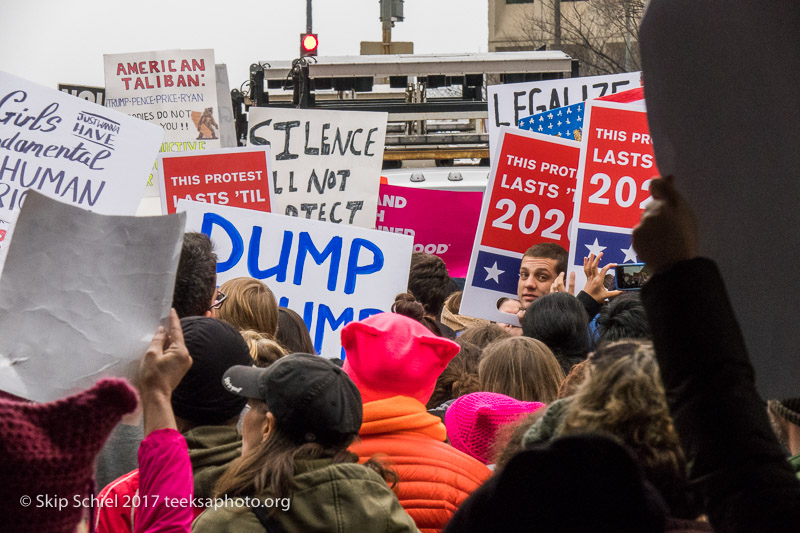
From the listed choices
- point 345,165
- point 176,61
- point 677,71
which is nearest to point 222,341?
point 677,71

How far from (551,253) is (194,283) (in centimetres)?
291

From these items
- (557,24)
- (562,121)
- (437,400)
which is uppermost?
(557,24)

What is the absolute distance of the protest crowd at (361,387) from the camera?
1.11 meters

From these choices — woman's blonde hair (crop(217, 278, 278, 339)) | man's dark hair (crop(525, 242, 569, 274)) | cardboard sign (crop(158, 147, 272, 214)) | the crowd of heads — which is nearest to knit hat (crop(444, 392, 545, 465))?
the crowd of heads

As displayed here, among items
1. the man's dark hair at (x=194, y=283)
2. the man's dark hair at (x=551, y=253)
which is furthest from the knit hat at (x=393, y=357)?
the man's dark hair at (x=551, y=253)

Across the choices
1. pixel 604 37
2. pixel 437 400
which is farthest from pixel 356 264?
pixel 604 37

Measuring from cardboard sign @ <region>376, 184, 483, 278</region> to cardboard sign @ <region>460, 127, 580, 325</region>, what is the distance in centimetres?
118

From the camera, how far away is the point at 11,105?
4.72 metres

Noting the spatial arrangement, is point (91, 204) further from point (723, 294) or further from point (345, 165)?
point (723, 294)

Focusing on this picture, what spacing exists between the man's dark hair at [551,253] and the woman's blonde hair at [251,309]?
2.21 m

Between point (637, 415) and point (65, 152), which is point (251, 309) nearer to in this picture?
point (65, 152)

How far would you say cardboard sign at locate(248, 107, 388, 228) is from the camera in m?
6.67

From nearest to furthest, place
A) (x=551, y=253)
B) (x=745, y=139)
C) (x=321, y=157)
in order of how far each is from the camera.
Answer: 1. (x=745, y=139)
2. (x=551, y=253)
3. (x=321, y=157)

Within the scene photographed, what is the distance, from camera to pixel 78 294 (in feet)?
5.35
